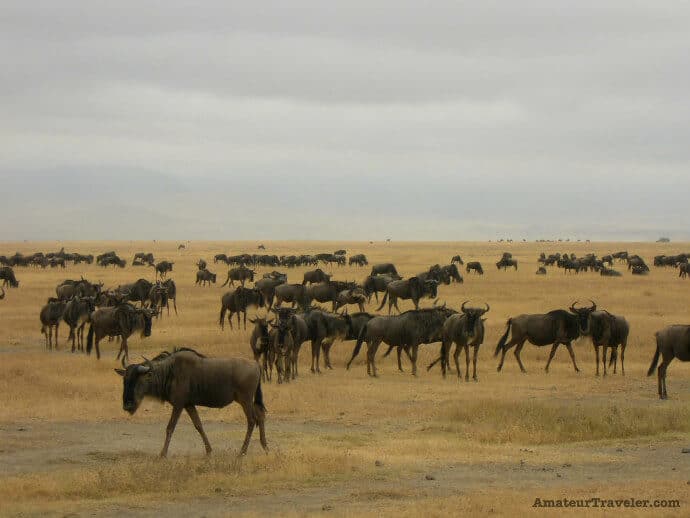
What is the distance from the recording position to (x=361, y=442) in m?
14.9

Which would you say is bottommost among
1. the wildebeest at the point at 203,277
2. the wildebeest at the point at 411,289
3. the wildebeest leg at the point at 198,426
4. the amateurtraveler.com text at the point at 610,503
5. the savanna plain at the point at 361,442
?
the savanna plain at the point at 361,442

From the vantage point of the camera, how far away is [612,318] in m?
23.4

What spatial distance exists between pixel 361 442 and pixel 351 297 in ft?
58.4

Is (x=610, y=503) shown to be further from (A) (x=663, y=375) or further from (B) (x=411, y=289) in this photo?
(B) (x=411, y=289)

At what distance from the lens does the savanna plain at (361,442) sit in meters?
11.0

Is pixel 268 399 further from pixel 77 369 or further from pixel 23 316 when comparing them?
Answer: pixel 23 316

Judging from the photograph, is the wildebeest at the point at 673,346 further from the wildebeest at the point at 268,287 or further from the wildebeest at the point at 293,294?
the wildebeest at the point at 268,287

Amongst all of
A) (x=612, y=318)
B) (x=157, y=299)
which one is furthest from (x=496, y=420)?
(x=157, y=299)

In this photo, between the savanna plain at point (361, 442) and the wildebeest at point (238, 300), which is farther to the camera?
the wildebeest at point (238, 300)

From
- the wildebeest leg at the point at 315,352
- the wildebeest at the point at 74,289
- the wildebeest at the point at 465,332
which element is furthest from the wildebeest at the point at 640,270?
the wildebeest leg at the point at 315,352

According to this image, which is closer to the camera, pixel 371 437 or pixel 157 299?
pixel 371 437

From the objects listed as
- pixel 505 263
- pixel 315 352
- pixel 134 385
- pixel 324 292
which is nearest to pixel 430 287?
pixel 324 292

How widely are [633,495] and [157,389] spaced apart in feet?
22.6

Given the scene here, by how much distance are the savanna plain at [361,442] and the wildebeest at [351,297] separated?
4.71 m
